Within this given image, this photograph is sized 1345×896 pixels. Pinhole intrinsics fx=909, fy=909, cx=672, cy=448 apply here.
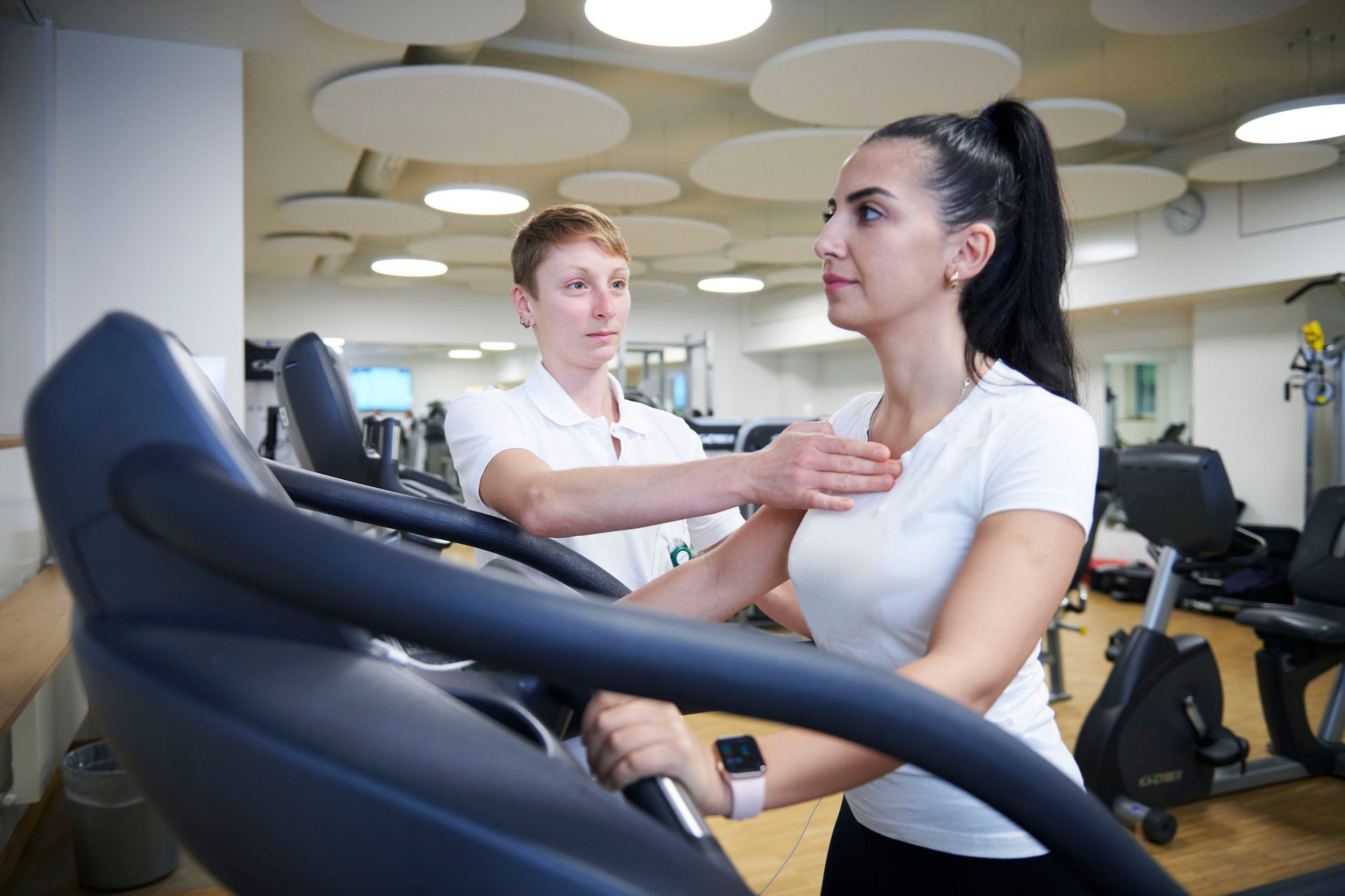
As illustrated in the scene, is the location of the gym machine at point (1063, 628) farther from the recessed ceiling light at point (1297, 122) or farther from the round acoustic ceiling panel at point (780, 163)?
the round acoustic ceiling panel at point (780, 163)

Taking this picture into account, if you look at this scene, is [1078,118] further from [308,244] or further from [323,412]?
[308,244]

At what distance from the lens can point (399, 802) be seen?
393 mm

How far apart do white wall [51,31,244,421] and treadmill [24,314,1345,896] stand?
4270 millimetres

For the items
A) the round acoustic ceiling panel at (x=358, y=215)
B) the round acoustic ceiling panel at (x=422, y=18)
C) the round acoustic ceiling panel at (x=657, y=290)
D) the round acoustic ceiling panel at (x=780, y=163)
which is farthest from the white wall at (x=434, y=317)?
the round acoustic ceiling panel at (x=422, y=18)

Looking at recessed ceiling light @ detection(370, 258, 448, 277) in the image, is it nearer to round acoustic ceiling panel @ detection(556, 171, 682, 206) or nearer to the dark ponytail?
round acoustic ceiling panel @ detection(556, 171, 682, 206)

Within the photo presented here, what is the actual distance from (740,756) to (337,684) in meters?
0.36

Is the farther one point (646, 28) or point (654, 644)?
point (646, 28)

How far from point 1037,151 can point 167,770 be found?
3.80 ft

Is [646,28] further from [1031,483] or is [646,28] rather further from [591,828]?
[591,828]

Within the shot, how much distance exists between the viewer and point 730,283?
10.8 meters

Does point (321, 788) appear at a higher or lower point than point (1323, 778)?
higher

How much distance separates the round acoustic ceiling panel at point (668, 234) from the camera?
7777 millimetres

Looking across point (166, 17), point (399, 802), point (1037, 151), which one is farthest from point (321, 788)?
point (166, 17)

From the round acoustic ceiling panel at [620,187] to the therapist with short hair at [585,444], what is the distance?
15.8 ft
